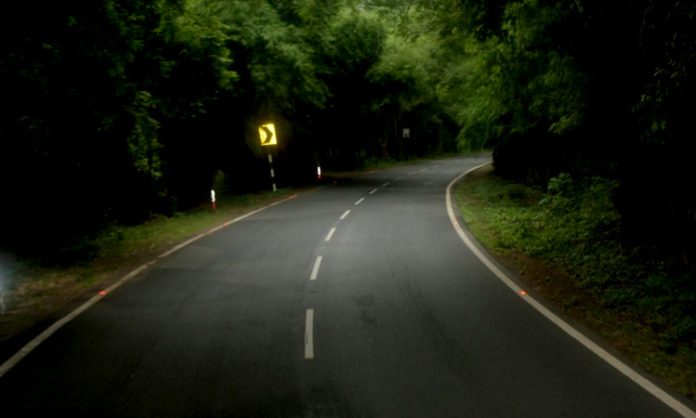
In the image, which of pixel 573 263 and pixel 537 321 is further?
pixel 573 263

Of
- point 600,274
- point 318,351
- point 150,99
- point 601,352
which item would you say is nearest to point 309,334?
point 318,351

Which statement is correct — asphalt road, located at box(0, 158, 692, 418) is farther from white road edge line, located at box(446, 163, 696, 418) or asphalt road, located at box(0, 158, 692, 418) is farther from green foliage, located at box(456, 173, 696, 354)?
green foliage, located at box(456, 173, 696, 354)

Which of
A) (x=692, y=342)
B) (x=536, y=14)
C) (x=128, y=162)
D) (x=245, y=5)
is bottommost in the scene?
(x=692, y=342)

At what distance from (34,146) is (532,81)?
13.8 meters

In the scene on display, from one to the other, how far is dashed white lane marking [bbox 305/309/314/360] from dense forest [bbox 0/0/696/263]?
5308 mm

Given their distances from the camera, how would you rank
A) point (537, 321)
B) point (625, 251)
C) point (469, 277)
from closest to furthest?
point (537, 321), point (469, 277), point (625, 251)

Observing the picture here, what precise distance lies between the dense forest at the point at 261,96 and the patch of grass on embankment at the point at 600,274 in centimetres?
95

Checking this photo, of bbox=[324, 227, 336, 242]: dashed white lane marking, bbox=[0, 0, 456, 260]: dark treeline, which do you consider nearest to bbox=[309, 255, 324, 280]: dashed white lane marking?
bbox=[324, 227, 336, 242]: dashed white lane marking

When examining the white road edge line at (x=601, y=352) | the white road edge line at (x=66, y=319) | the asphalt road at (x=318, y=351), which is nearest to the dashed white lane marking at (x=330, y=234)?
the asphalt road at (x=318, y=351)

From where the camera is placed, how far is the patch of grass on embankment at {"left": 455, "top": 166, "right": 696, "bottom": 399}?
6738 mm

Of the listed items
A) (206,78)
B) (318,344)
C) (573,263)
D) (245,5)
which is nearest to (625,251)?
(573,263)

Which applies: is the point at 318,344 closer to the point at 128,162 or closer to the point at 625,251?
the point at 625,251

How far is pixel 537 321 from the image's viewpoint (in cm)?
762

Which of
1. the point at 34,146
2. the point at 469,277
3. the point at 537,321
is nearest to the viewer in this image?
the point at 537,321
